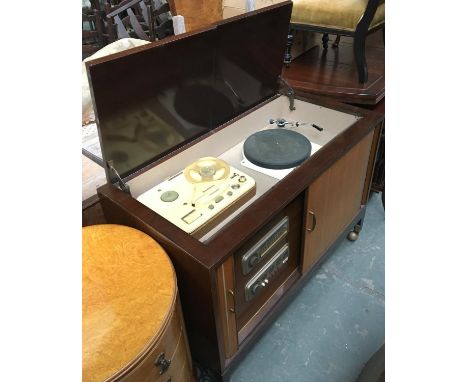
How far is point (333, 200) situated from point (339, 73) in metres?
0.79

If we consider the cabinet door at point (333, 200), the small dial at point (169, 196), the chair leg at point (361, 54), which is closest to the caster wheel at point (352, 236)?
the cabinet door at point (333, 200)

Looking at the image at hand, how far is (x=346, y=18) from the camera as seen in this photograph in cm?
159

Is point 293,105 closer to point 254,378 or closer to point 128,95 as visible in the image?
point 128,95

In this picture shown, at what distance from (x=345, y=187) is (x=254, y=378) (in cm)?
73

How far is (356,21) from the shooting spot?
1.57 metres

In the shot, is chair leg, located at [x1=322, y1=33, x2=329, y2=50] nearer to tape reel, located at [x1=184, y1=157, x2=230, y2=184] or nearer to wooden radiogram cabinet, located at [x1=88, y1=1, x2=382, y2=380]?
wooden radiogram cabinet, located at [x1=88, y1=1, x2=382, y2=380]

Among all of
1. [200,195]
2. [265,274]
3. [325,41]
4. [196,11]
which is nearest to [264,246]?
[265,274]

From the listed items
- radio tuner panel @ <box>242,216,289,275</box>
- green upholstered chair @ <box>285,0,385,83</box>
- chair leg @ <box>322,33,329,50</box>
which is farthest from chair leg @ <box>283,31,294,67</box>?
radio tuner panel @ <box>242,216,289,275</box>

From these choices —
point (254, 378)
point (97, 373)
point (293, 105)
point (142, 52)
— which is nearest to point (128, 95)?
point (142, 52)

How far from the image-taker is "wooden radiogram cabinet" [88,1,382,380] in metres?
0.90

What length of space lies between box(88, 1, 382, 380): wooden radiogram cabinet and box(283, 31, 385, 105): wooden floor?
23 cm

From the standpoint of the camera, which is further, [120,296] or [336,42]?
[336,42]

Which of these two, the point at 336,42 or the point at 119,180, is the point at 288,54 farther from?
the point at 119,180

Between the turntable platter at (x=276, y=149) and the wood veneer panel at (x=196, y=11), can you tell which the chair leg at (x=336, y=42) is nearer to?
the wood veneer panel at (x=196, y=11)
